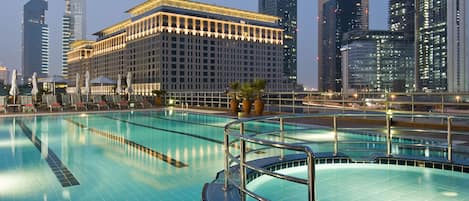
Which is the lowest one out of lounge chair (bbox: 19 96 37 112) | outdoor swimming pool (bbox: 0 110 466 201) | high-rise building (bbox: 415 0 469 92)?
outdoor swimming pool (bbox: 0 110 466 201)

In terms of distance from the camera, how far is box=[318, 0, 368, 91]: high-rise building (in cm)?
15427

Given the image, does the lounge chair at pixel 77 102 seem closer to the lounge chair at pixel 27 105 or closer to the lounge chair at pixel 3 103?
the lounge chair at pixel 27 105

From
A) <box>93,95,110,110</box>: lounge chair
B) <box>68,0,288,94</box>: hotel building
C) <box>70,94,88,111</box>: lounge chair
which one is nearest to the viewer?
<box>70,94,88,111</box>: lounge chair

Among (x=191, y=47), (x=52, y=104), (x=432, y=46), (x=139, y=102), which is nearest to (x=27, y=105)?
(x=52, y=104)

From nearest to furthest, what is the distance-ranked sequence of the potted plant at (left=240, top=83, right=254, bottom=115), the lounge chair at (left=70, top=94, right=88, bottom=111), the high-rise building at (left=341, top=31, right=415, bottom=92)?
the potted plant at (left=240, top=83, right=254, bottom=115) < the lounge chair at (left=70, top=94, right=88, bottom=111) < the high-rise building at (left=341, top=31, right=415, bottom=92)

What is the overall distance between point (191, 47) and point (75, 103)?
2147 inches

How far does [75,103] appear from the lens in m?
21.2

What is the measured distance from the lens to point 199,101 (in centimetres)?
2305

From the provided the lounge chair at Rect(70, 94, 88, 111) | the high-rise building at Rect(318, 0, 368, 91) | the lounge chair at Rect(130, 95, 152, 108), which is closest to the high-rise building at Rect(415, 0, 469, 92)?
the lounge chair at Rect(130, 95, 152, 108)

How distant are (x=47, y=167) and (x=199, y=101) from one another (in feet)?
56.6

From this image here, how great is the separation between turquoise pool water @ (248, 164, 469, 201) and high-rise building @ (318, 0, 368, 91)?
148058mm

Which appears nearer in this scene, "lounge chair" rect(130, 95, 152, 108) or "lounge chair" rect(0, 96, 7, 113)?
"lounge chair" rect(0, 96, 7, 113)

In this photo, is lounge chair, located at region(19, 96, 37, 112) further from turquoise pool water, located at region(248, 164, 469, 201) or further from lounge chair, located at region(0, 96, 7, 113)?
turquoise pool water, located at region(248, 164, 469, 201)

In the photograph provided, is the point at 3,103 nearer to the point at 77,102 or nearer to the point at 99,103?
the point at 77,102
